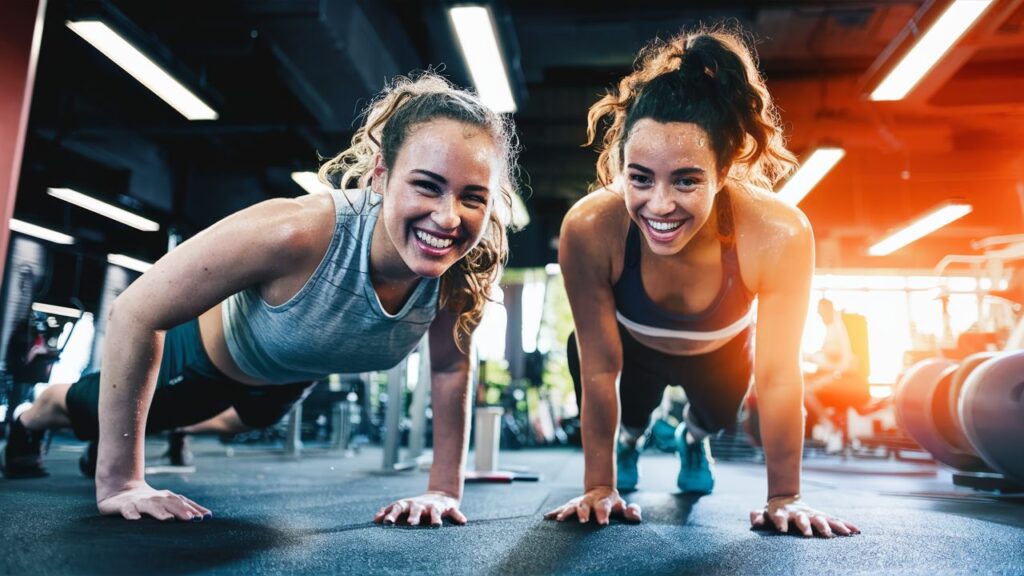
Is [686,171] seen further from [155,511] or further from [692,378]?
[155,511]

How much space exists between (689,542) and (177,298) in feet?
3.92

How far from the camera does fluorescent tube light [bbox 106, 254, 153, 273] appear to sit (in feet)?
26.2

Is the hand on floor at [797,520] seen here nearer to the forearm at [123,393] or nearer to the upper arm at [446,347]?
the upper arm at [446,347]

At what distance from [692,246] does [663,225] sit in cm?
22

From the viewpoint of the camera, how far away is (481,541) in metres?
1.32

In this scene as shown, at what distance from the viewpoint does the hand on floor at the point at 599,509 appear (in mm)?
1554

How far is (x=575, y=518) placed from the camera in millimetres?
1624

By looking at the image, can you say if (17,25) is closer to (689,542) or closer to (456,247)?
(456,247)

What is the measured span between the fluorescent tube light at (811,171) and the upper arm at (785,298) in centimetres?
373

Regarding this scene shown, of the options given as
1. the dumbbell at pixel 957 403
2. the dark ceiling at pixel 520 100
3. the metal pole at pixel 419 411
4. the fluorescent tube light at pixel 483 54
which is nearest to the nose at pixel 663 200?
the fluorescent tube light at pixel 483 54

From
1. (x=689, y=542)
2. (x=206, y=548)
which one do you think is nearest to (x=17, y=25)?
(x=206, y=548)

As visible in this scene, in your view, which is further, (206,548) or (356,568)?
(206,548)

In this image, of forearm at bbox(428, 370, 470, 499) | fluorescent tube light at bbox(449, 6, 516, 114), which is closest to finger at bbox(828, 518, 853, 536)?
forearm at bbox(428, 370, 470, 499)

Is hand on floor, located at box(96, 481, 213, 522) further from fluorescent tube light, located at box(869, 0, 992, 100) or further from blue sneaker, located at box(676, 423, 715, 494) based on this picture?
fluorescent tube light, located at box(869, 0, 992, 100)
